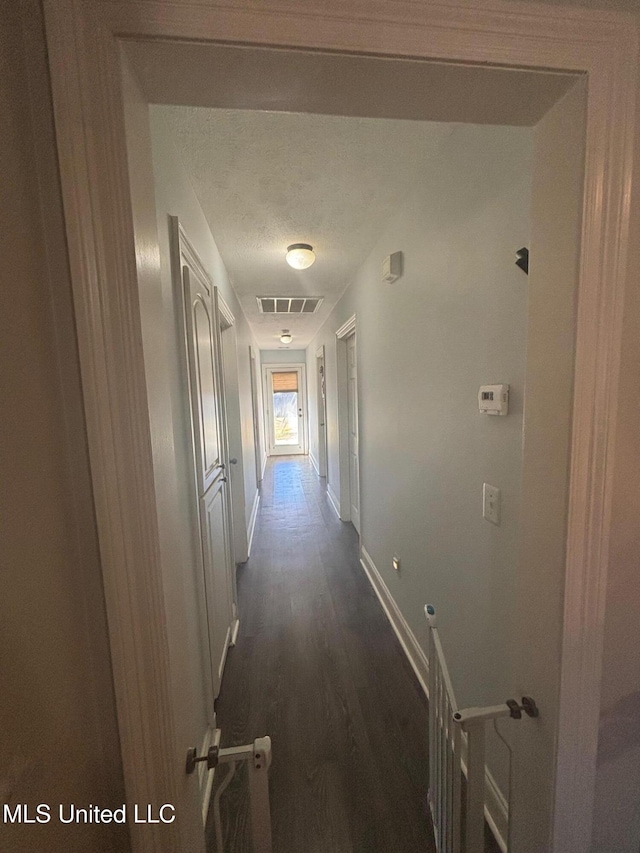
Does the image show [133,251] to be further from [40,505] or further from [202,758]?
[202,758]

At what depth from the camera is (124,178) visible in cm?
55

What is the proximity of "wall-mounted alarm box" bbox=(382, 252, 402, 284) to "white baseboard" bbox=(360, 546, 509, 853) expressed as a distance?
2.05 m

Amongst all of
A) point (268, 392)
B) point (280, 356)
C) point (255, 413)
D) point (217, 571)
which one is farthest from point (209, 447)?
point (280, 356)

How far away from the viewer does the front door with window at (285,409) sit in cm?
778

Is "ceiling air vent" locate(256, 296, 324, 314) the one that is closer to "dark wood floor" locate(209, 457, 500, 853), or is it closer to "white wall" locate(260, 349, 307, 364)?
"dark wood floor" locate(209, 457, 500, 853)

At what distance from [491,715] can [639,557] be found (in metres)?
0.53

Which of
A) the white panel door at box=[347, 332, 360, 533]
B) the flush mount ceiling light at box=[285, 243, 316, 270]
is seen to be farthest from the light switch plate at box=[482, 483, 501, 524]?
the white panel door at box=[347, 332, 360, 533]

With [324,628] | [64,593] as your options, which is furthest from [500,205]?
[324,628]

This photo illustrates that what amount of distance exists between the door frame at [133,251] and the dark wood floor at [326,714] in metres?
0.94

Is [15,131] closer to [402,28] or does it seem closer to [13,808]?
[402,28]

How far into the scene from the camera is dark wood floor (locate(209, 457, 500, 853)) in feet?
4.04

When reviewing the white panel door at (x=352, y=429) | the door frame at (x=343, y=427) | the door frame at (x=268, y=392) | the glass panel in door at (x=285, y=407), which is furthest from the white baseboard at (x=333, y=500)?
the glass panel in door at (x=285, y=407)

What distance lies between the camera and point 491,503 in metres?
1.15

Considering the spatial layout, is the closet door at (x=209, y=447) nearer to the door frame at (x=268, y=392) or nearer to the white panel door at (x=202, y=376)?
the white panel door at (x=202, y=376)
